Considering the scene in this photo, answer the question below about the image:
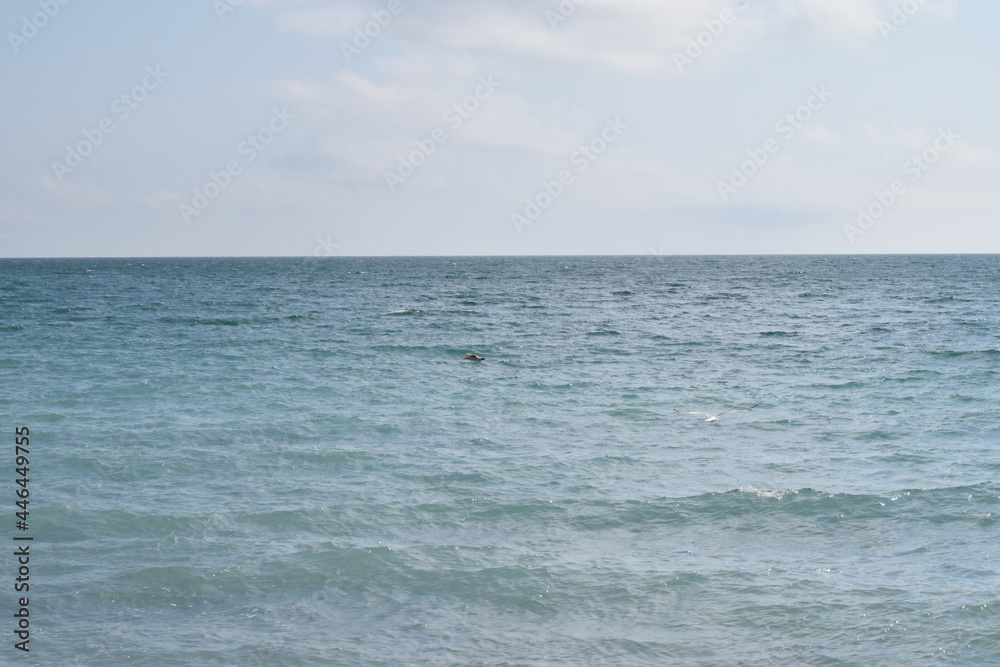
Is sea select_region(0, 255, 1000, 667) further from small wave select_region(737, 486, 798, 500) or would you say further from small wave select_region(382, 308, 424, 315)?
small wave select_region(382, 308, 424, 315)

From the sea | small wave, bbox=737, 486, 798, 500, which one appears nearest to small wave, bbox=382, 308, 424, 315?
the sea

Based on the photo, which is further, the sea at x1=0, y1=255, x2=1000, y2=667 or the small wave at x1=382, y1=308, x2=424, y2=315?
the small wave at x1=382, y1=308, x2=424, y2=315

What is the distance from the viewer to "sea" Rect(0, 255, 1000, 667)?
9781 mm

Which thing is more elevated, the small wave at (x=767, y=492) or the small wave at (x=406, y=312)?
the small wave at (x=406, y=312)

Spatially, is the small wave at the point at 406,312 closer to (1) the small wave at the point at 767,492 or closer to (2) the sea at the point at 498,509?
(2) the sea at the point at 498,509

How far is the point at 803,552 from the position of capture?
1230 cm

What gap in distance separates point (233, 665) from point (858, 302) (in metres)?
62.3

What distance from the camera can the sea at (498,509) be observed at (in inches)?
385

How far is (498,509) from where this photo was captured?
14.1 metres

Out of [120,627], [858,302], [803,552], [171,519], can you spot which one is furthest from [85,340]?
[858,302]

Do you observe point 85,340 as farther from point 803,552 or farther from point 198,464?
point 803,552

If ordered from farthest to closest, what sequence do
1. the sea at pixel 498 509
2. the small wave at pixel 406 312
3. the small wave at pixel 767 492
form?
the small wave at pixel 406 312
the small wave at pixel 767 492
the sea at pixel 498 509

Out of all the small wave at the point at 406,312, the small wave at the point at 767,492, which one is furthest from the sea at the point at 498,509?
A: the small wave at the point at 406,312

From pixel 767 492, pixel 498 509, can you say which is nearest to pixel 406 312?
pixel 498 509
